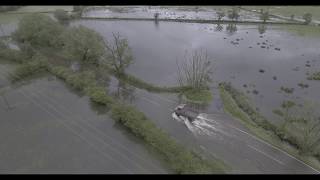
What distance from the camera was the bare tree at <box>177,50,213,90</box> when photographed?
49.2 ft

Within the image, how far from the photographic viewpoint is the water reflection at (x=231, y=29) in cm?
2434

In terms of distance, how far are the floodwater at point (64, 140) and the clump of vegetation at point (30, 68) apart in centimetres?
223

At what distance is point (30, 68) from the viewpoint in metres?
17.5

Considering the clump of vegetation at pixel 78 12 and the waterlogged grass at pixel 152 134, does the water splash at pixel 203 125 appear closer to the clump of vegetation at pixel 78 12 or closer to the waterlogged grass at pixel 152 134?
the waterlogged grass at pixel 152 134

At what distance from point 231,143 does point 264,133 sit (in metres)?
1.72

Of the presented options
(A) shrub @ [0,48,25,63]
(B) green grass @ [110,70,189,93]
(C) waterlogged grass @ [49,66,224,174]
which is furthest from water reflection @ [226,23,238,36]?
(A) shrub @ [0,48,25,63]

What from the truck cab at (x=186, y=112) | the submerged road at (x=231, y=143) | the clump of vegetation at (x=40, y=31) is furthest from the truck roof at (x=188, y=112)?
the clump of vegetation at (x=40, y=31)

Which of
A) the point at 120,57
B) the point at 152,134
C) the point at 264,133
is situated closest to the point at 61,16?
the point at 120,57

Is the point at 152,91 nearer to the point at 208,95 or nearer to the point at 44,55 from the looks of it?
the point at 208,95

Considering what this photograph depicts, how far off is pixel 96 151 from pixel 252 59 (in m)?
12.4

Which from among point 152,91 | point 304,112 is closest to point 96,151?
point 152,91

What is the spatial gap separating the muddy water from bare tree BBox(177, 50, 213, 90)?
482 mm

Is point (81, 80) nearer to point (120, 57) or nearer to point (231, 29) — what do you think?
point (120, 57)
